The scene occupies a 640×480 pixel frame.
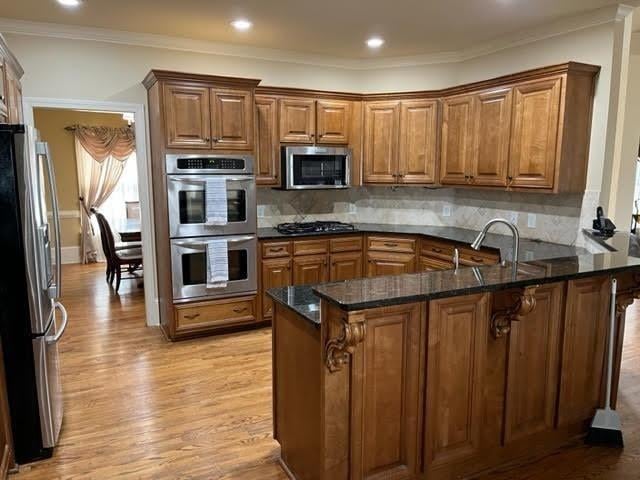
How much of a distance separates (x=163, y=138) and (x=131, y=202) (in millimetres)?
4697

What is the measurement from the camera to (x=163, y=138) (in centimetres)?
397

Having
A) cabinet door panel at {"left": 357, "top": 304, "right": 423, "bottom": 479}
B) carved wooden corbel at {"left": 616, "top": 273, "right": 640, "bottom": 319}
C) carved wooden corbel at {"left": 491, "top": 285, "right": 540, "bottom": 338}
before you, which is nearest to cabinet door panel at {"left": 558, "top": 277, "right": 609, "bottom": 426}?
carved wooden corbel at {"left": 616, "top": 273, "right": 640, "bottom": 319}

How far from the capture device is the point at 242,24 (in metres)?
3.98

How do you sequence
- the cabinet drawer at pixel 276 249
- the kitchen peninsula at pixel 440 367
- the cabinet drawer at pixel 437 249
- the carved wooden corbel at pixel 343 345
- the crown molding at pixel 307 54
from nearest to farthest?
1. the carved wooden corbel at pixel 343 345
2. the kitchen peninsula at pixel 440 367
3. the crown molding at pixel 307 54
4. the cabinet drawer at pixel 437 249
5. the cabinet drawer at pixel 276 249

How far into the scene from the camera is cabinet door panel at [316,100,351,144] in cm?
493

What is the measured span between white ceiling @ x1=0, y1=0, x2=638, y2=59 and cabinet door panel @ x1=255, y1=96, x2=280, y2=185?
609mm

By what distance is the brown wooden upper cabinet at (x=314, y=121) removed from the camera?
4.78 metres

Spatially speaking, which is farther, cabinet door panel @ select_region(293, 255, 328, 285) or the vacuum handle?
cabinet door panel @ select_region(293, 255, 328, 285)

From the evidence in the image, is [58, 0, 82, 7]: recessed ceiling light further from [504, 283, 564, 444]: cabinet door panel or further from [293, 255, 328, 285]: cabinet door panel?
[504, 283, 564, 444]: cabinet door panel

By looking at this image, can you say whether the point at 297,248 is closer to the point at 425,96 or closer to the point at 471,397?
the point at 425,96

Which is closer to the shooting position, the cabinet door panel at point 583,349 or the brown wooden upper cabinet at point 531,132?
the cabinet door panel at point 583,349

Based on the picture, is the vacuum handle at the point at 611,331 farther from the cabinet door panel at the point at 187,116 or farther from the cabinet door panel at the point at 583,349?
the cabinet door panel at the point at 187,116

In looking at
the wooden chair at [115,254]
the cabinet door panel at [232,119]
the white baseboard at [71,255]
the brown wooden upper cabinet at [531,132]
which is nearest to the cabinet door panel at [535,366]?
the brown wooden upper cabinet at [531,132]

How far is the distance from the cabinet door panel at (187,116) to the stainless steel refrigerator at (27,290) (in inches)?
59.2
